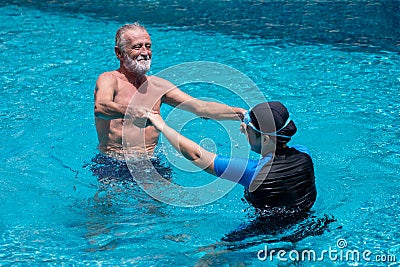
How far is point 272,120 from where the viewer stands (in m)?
3.76

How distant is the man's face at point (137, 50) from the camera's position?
4746 millimetres

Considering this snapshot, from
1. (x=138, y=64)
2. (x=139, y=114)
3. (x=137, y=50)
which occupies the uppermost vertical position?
(x=137, y=50)

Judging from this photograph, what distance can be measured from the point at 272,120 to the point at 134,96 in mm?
1560

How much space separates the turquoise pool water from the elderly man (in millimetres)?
426

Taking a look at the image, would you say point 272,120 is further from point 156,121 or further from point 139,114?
point 139,114

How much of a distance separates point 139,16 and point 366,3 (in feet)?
13.5

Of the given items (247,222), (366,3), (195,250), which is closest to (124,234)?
(195,250)

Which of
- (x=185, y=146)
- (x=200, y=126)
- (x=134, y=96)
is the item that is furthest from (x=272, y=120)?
(x=200, y=126)

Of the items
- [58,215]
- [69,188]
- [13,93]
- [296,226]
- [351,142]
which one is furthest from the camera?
[13,93]

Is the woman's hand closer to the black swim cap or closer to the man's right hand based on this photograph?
the man's right hand

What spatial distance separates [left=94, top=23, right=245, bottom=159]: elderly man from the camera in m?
4.75

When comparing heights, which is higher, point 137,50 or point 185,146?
point 137,50

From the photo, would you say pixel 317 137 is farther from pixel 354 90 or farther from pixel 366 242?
pixel 366 242

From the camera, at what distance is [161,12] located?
11.0 m
